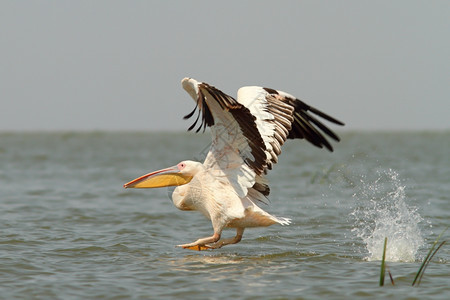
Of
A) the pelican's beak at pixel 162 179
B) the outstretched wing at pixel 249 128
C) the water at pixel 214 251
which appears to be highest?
the outstretched wing at pixel 249 128

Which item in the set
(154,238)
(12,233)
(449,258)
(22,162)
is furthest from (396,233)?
(22,162)

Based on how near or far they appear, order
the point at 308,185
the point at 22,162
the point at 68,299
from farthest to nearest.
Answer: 1. the point at 22,162
2. the point at 308,185
3. the point at 68,299

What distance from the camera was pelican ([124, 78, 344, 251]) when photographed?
256 inches

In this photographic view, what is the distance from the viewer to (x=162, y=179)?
24.2ft

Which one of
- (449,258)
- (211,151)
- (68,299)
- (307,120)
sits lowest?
(68,299)

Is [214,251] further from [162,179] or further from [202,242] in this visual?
[162,179]

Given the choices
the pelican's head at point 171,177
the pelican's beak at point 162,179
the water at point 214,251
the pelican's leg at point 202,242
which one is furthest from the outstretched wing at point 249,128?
the water at point 214,251

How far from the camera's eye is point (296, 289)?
5816 millimetres

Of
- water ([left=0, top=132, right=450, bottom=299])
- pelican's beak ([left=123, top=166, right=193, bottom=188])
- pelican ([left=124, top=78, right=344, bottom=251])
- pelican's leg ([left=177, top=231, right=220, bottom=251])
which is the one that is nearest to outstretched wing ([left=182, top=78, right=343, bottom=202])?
pelican ([left=124, top=78, right=344, bottom=251])

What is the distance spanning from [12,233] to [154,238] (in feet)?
5.45

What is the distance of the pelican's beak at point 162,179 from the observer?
728cm

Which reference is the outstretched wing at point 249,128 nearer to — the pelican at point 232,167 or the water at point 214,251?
the pelican at point 232,167

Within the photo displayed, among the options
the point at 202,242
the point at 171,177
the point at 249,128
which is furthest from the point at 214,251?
the point at 249,128

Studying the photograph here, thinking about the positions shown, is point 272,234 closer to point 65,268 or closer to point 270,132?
point 270,132
